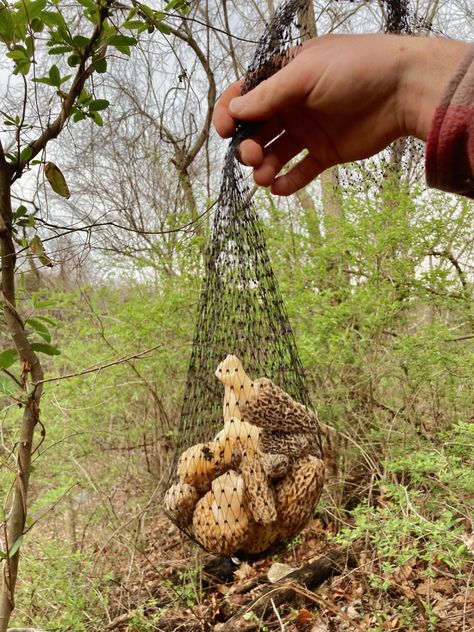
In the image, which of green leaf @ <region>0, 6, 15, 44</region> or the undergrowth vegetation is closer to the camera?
green leaf @ <region>0, 6, 15, 44</region>

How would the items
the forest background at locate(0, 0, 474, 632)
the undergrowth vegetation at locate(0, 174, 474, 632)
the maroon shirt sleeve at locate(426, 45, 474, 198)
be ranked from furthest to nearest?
1. the undergrowth vegetation at locate(0, 174, 474, 632)
2. the forest background at locate(0, 0, 474, 632)
3. the maroon shirt sleeve at locate(426, 45, 474, 198)

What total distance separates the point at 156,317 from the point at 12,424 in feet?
4.85

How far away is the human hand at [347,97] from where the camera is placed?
87 cm

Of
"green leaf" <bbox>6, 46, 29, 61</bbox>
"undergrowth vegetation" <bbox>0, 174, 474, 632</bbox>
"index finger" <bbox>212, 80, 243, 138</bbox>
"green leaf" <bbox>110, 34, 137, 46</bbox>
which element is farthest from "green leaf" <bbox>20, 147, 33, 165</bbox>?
"undergrowth vegetation" <bbox>0, 174, 474, 632</bbox>

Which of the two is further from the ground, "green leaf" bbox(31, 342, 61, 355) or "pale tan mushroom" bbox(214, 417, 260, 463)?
"green leaf" bbox(31, 342, 61, 355)

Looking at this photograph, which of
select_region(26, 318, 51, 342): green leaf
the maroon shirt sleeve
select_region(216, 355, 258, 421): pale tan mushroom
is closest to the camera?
the maroon shirt sleeve

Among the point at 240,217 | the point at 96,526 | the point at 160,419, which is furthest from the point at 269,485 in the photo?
the point at 96,526

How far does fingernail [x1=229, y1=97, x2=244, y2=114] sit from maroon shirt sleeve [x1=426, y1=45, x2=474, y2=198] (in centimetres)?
36

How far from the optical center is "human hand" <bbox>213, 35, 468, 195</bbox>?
2.86 feet

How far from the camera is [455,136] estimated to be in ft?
2.48

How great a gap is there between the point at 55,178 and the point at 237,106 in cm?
37

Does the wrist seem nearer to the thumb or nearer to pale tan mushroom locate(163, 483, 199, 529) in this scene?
the thumb

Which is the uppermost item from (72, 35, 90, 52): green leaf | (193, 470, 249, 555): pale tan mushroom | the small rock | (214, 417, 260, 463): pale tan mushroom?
(72, 35, 90, 52): green leaf

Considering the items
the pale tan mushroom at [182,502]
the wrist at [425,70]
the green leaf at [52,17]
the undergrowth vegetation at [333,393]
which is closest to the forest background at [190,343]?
the undergrowth vegetation at [333,393]
